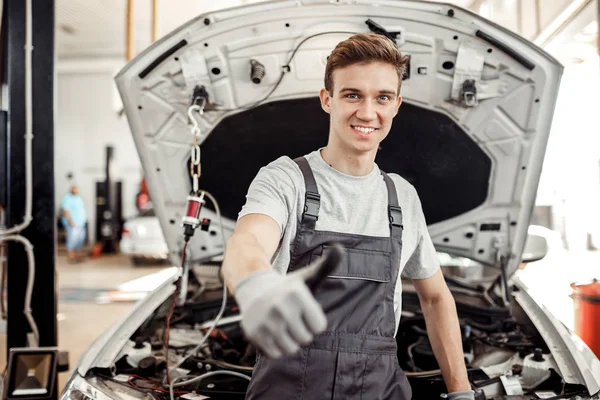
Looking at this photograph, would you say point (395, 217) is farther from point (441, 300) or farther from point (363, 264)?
point (441, 300)

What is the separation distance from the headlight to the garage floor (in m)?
1.91

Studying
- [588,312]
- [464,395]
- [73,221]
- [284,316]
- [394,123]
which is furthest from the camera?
[73,221]

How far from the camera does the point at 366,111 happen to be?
1297 millimetres

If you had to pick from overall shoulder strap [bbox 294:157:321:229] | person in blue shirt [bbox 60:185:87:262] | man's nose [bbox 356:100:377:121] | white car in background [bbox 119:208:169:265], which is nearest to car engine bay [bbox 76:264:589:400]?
overall shoulder strap [bbox 294:157:321:229]

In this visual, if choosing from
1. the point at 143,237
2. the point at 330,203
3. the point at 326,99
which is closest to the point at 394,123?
the point at 326,99

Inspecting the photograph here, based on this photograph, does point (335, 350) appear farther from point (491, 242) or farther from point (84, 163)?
point (84, 163)

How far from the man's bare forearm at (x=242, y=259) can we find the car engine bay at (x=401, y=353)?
2.37 feet

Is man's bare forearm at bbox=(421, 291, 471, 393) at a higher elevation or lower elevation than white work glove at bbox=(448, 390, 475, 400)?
higher

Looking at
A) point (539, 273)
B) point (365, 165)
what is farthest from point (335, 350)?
point (539, 273)

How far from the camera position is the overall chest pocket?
1285mm

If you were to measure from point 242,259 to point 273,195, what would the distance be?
11.6 inches

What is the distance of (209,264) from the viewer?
8.43ft

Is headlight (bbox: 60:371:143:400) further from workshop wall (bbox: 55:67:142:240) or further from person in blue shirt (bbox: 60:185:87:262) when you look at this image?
workshop wall (bbox: 55:67:142:240)

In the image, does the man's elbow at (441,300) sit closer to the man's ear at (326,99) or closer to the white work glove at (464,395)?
the white work glove at (464,395)
